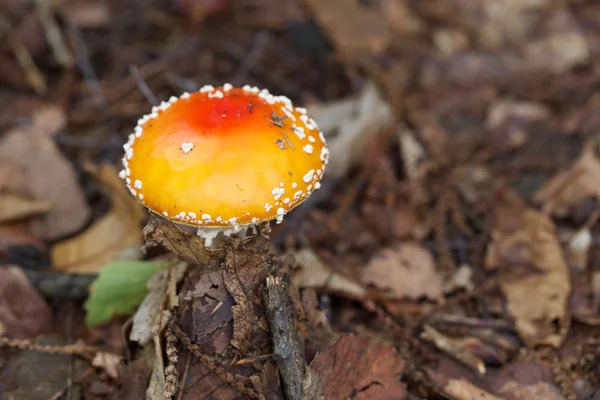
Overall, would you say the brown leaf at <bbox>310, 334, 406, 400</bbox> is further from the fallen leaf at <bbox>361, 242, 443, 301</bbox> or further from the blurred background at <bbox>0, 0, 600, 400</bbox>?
the fallen leaf at <bbox>361, 242, 443, 301</bbox>

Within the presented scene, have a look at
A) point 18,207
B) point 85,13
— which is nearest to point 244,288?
point 18,207

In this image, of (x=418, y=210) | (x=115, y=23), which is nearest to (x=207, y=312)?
(x=418, y=210)

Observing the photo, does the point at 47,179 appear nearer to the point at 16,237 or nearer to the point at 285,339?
the point at 16,237

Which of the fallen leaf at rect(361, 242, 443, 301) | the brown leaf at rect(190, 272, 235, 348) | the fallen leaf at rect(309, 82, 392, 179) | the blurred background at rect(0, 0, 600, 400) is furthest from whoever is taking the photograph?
the fallen leaf at rect(309, 82, 392, 179)

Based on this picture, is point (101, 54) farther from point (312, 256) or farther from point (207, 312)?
point (207, 312)

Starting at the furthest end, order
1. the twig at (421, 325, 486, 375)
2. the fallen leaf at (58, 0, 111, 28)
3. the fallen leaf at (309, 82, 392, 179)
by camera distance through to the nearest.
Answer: the fallen leaf at (58, 0, 111, 28), the fallen leaf at (309, 82, 392, 179), the twig at (421, 325, 486, 375)

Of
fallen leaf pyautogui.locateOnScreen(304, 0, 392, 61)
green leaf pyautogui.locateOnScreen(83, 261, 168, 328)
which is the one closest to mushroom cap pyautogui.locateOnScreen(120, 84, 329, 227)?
green leaf pyautogui.locateOnScreen(83, 261, 168, 328)

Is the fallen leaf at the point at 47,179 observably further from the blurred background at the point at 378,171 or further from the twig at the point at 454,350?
the twig at the point at 454,350
